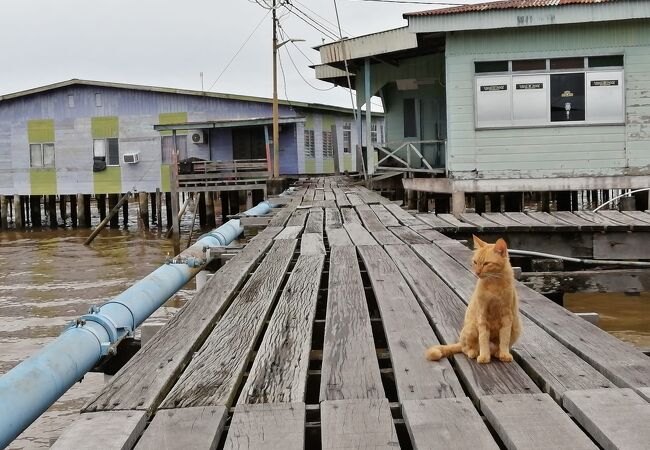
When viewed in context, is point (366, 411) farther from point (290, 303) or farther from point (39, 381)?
point (290, 303)

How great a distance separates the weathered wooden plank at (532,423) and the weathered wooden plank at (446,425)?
5 cm

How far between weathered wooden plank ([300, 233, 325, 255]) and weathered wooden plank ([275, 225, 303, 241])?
13cm

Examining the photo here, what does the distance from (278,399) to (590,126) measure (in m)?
12.8

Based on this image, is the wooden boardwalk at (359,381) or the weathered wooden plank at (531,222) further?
the weathered wooden plank at (531,222)

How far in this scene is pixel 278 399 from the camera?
110 inches

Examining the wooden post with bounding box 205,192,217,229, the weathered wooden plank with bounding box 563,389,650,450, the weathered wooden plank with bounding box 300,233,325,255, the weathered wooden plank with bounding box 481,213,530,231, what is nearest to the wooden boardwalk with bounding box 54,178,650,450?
the weathered wooden plank with bounding box 563,389,650,450

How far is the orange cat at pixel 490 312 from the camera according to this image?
2.99m

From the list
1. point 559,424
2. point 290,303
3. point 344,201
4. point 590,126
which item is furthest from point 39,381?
point 590,126

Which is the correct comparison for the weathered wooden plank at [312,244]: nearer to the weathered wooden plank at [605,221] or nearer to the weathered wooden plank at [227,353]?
the weathered wooden plank at [227,353]

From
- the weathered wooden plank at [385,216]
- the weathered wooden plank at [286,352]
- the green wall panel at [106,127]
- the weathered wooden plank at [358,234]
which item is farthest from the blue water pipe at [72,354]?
the green wall panel at [106,127]

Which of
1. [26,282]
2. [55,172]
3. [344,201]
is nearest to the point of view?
[344,201]

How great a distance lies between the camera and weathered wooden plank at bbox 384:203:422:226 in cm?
918

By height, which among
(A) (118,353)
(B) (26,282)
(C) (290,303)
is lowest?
(B) (26,282)

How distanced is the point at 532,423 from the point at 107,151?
96.4 ft
